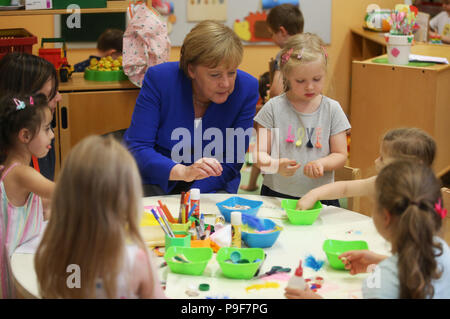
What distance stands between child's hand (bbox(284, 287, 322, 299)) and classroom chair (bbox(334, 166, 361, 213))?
0.92m

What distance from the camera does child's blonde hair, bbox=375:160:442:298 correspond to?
1250 mm

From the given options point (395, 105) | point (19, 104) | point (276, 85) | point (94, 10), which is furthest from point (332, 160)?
point (94, 10)

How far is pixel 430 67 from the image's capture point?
3521mm

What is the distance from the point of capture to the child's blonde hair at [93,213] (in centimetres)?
119

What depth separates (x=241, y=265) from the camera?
4.91ft

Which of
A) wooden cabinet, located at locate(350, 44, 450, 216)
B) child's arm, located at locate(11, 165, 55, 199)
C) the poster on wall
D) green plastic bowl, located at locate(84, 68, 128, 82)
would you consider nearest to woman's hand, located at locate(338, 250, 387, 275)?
child's arm, located at locate(11, 165, 55, 199)

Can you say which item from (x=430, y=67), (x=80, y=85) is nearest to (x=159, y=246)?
(x=80, y=85)

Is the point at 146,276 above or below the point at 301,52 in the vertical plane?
below

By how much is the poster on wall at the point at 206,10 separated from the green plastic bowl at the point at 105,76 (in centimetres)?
195

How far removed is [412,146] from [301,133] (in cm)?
66

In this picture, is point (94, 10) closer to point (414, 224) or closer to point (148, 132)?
point (148, 132)

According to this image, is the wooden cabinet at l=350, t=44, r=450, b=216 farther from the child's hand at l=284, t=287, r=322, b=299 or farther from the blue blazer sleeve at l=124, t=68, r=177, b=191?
the child's hand at l=284, t=287, r=322, b=299

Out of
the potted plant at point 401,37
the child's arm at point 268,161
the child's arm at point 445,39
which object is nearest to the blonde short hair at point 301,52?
the child's arm at point 268,161

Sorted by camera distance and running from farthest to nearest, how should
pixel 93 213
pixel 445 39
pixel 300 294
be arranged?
pixel 445 39 → pixel 300 294 → pixel 93 213
